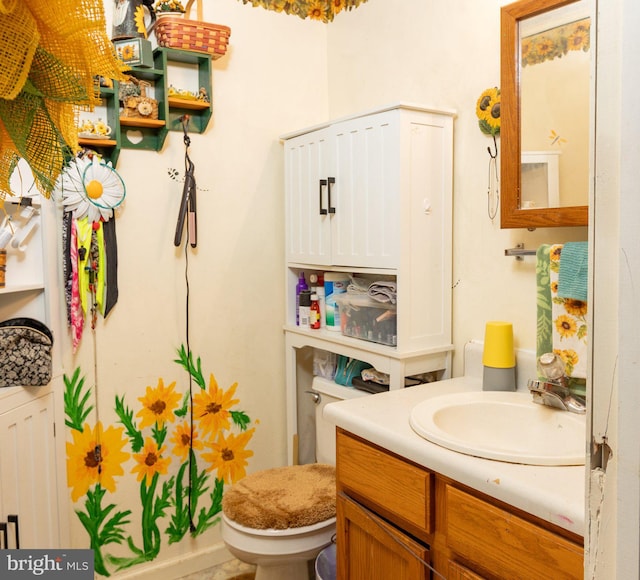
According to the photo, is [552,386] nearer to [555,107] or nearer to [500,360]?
[500,360]

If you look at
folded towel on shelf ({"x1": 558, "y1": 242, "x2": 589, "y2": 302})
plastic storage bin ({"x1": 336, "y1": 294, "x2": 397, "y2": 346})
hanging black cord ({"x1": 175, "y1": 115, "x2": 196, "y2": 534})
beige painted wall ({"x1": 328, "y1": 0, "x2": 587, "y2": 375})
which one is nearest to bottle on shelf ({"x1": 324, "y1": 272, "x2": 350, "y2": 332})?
plastic storage bin ({"x1": 336, "y1": 294, "x2": 397, "y2": 346})

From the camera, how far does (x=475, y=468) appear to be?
1151 mm

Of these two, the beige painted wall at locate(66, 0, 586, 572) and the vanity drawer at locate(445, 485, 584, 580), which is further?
the beige painted wall at locate(66, 0, 586, 572)

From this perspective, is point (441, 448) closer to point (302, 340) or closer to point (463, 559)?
point (463, 559)

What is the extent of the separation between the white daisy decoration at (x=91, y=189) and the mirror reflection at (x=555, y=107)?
4.42 ft

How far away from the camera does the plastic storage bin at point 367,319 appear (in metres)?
1.89

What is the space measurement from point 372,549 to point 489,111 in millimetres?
1250

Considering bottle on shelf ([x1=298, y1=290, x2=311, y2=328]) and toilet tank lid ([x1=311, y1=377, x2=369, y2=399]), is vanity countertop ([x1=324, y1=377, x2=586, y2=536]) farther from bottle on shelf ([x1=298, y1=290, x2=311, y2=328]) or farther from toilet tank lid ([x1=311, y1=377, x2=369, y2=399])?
bottle on shelf ([x1=298, y1=290, x2=311, y2=328])

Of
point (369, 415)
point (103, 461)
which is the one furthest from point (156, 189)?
point (369, 415)

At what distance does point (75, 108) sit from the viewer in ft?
2.29

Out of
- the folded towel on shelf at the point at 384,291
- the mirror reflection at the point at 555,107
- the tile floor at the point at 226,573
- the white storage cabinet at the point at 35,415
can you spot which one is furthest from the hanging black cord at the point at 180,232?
the mirror reflection at the point at 555,107

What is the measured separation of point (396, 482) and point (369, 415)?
0.19 metres

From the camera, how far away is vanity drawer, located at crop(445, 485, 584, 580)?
995mm

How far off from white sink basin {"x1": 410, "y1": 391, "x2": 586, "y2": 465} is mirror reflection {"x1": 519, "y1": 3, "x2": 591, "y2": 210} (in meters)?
0.52
